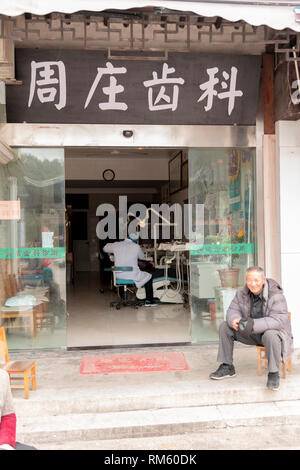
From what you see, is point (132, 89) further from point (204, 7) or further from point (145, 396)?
point (145, 396)

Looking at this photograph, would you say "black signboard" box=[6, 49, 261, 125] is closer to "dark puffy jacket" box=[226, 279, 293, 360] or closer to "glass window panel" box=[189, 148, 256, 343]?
"glass window panel" box=[189, 148, 256, 343]

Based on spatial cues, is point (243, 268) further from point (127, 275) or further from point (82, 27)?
point (82, 27)

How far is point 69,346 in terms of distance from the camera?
5.04 metres

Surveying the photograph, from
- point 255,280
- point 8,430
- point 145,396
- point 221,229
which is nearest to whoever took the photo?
point 8,430

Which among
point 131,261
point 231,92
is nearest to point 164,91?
point 231,92

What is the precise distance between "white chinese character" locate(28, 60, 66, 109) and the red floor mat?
257 cm

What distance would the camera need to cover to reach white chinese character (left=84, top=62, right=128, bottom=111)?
479cm

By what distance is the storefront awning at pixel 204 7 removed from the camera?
3.30 metres

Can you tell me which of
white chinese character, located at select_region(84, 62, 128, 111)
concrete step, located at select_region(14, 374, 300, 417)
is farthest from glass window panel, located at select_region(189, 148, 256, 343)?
concrete step, located at select_region(14, 374, 300, 417)

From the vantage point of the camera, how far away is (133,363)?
443 cm

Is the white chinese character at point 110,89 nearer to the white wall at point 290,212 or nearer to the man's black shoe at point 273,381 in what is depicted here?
the white wall at point 290,212

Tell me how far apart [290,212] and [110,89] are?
7.34 feet

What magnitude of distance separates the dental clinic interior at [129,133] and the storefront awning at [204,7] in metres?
0.89

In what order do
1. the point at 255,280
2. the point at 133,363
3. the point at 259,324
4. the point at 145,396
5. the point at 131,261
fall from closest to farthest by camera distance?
1. the point at 145,396
2. the point at 259,324
3. the point at 255,280
4. the point at 133,363
5. the point at 131,261
